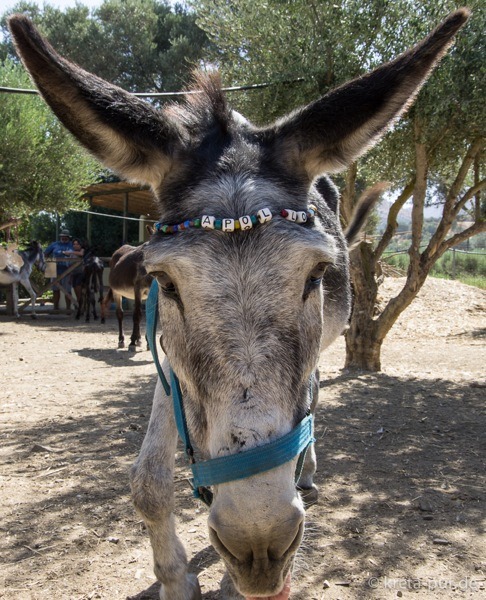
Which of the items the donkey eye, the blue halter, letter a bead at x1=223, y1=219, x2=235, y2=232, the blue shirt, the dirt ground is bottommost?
the dirt ground

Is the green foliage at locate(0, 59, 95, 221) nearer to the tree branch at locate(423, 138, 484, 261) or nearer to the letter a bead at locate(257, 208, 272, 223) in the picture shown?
the tree branch at locate(423, 138, 484, 261)

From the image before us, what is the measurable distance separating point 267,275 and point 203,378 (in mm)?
415

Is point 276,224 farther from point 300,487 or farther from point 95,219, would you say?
point 95,219

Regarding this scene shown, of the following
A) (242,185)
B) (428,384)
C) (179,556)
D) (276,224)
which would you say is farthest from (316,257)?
(428,384)

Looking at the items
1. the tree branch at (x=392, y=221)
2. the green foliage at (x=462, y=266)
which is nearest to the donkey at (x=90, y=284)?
the tree branch at (x=392, y=221)

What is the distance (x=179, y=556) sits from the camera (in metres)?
2.88

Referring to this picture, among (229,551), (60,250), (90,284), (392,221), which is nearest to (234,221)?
(229,551)

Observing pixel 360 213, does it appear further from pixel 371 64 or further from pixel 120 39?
pixel 120 39

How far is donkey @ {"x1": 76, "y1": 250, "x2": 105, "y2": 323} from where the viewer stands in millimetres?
17766

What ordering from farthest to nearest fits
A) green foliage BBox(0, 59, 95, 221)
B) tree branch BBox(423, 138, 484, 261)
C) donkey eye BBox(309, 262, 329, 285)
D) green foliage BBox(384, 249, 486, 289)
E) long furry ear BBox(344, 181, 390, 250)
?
1. green foliage BBox(384, 249, 486, 289)
2. green foliage BBox(0, 59, 95, 221)
3. tree branch BBox(423, 138, 484, 261)
4. long furry ear BBox(344, 181, 390, 250)
5. donkey eye BBox(309, 262, 329, 285)

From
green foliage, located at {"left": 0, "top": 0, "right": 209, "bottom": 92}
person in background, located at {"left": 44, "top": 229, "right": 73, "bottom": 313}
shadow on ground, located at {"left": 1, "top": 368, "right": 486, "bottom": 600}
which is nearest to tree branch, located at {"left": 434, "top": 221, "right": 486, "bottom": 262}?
shadow on ground, located at {"left": 1, "top": 368, "right": 486, "bottom": 600}

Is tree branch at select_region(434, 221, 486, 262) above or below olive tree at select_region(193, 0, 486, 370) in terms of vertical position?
below

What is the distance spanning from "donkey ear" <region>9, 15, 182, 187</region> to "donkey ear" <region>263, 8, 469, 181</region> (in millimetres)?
505

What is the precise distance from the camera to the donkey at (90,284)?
58.3 ft
